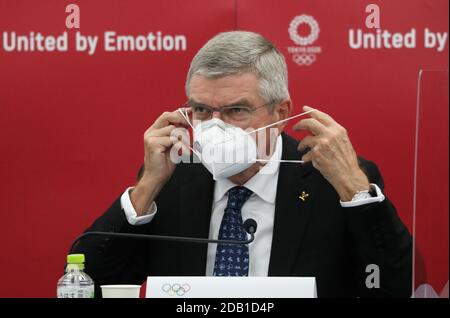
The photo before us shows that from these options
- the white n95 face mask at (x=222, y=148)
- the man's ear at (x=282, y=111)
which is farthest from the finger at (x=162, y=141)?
the man's ear at (x=282, y=111)

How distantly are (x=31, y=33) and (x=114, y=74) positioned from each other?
0.33 metres

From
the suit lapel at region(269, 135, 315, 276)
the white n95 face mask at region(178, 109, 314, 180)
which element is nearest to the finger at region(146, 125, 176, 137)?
the white n95 face mask at region(178, 109, 314, 180)

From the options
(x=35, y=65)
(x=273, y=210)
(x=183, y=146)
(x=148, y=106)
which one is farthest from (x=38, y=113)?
(x=273, y=210)

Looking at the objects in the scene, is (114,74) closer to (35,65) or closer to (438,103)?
(35,65)

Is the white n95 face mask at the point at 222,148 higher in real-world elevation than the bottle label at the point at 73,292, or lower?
higher

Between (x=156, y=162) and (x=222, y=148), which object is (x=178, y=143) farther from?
(x=222, y=148)

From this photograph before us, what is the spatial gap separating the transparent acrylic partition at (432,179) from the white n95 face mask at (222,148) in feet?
3.17

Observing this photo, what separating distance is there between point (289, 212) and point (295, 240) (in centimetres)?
9

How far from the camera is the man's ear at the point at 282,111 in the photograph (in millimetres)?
2783

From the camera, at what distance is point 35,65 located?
3350mm

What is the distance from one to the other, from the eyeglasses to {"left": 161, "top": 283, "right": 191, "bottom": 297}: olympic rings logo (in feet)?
2.52

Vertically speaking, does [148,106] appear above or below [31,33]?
below

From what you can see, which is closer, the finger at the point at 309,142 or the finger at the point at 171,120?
the finger at the point at 309,142

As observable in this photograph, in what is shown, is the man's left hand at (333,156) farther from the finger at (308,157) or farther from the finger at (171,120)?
the finger at (171,120)
